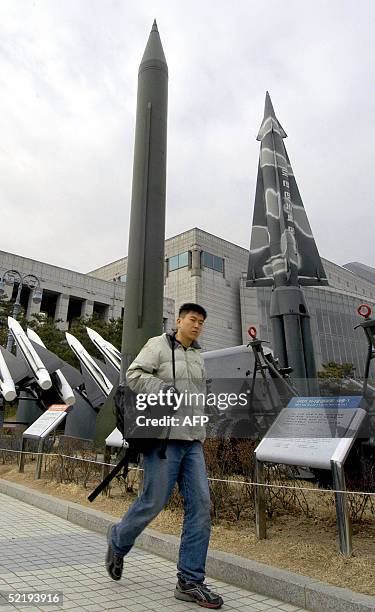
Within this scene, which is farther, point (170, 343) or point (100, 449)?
point (100, 449)

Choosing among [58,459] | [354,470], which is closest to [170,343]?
[354,470]

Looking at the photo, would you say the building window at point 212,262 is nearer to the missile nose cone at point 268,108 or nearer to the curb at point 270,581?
the missile nose cone at point 268,108

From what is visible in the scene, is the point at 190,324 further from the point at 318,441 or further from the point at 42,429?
the point at 42,429

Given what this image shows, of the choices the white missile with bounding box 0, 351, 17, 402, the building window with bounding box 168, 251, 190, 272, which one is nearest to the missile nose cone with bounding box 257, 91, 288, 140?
the white missile with bounding box 0, 351, 17, 402

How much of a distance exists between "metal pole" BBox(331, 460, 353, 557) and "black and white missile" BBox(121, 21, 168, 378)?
6.27 m

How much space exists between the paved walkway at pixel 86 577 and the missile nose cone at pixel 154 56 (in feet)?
35.4

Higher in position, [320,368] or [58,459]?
[320,368]

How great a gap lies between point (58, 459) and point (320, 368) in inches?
1449

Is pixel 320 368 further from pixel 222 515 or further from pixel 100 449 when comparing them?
pixel 222 515

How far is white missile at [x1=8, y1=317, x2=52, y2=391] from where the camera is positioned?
13.1 meters

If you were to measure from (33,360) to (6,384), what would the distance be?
1.35 m

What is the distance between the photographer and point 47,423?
7.88 meters

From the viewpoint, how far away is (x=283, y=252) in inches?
462

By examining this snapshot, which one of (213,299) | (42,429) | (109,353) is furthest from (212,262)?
(42,429)
